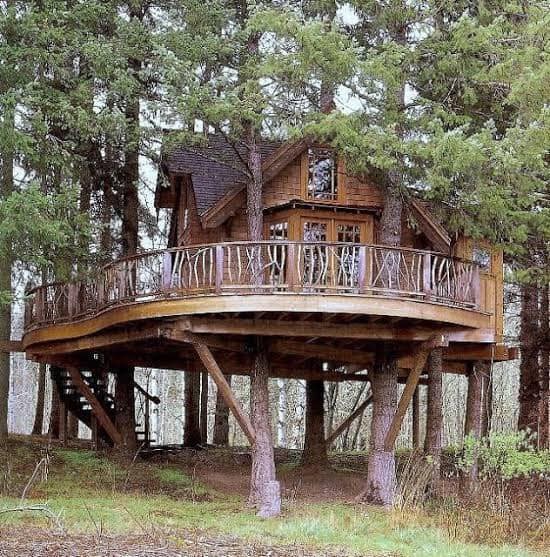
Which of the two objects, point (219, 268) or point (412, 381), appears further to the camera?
point (412, 381)

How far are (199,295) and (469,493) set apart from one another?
19.5ft

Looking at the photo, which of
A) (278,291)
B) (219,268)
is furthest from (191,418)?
(278,291)

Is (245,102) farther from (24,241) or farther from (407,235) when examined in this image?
(407,235)

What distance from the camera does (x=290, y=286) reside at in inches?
562

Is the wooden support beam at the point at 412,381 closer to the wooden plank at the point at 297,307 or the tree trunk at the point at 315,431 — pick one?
the wooden plank at the point at 297,307

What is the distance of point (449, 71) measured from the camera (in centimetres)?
1619

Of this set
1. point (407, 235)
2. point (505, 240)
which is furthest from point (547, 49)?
point (407, 235)

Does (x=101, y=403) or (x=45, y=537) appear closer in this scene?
(x=45, y=537)

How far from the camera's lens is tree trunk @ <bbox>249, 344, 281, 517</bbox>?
15297 millimetres

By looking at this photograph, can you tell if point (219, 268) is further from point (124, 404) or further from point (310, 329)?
point (124, 404)

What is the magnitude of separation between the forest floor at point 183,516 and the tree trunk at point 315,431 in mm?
442

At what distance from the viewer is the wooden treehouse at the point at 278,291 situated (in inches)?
575

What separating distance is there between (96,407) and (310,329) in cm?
664

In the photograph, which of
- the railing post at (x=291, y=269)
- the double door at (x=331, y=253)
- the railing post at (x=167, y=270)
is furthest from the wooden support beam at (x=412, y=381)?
the railing post at (x=167, y=270)
